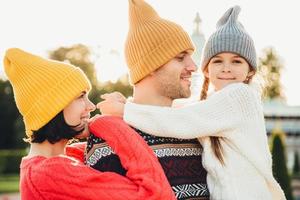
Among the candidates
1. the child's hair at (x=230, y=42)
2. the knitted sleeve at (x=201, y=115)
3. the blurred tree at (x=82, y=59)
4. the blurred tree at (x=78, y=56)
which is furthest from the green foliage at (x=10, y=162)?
the knitted sleeve at (x=201, y=115)

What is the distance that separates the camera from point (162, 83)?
3.77 meters

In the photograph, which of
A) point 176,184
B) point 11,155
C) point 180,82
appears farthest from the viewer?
point 11,155

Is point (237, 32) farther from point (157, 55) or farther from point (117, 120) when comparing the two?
point (117, 120)

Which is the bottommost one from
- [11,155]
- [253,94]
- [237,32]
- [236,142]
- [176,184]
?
[11,155]

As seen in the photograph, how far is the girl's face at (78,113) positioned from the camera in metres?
3.53

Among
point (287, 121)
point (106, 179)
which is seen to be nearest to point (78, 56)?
point (287, 121)

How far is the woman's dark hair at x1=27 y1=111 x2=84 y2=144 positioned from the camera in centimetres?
349

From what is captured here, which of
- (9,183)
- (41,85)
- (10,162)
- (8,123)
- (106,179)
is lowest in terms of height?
(8,123)

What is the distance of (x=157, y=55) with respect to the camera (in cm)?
385

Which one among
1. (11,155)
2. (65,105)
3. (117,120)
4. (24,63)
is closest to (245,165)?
(117,120)

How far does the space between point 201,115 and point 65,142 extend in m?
0.80

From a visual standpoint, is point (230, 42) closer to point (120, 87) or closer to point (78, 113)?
point (78, 113)

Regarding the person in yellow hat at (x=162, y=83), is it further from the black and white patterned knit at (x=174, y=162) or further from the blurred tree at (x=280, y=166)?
the blurred tree at (x=280, y=166)

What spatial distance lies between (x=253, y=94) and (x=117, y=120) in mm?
811
